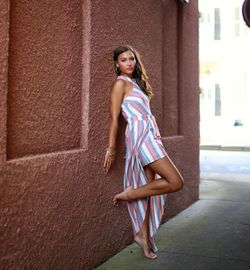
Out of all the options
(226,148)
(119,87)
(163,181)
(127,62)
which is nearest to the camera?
(163,181)

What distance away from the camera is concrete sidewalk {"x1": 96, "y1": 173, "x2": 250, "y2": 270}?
3.47 meters

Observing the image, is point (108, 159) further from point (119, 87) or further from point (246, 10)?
point (246, 10)

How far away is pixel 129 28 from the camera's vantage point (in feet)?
13.3

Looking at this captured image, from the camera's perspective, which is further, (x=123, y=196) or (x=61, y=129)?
(x=123, y=196)

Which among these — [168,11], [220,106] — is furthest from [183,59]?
[220,106]

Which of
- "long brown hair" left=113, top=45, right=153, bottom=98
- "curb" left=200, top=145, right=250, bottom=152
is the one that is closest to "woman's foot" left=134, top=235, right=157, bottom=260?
"long brown hair" left=113, top=45, right=153, bottom=98

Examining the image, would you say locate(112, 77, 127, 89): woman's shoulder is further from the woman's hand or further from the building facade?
the building facade

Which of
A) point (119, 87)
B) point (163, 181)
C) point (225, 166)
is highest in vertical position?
point (119, 87)

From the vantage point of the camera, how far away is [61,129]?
3.09 m

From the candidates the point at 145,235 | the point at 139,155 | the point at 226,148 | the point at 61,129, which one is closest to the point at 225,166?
the point at 226,148

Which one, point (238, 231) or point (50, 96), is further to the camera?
point (238, 231)

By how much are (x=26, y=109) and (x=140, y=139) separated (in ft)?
3.64

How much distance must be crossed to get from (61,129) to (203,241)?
81.5 inches

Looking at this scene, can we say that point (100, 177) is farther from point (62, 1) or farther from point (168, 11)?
point (168, 11)
